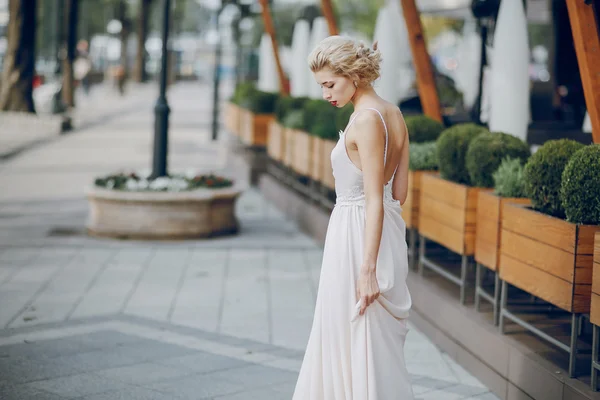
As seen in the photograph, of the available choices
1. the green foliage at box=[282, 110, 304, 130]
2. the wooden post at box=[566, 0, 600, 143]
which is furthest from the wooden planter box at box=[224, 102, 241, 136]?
the wooden post at box=[566, 0, 600, 143]

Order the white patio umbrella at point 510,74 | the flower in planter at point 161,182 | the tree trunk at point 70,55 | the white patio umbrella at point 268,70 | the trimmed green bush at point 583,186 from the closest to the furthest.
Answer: the trimmed green bush at point 583,186 → the white patio umbrella at point 510,74 → the flower in planter at point 161,182 → the white patio umbrella at point 268,70 → the tree trunk at point 70,55

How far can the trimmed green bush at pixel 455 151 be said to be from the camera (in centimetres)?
700

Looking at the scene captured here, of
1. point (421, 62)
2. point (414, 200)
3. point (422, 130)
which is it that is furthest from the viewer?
point (421, 62)

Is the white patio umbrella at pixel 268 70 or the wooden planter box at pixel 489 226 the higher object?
the white patio umbrella at pixel 268 70

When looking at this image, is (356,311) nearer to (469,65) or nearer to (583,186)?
(583,186)

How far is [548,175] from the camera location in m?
5.44

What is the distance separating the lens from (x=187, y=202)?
10.6 meters

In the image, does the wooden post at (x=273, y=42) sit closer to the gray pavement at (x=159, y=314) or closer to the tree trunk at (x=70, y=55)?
the gray pavement at (x=159, y=314)

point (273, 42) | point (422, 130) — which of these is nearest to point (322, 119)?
point (422, 130)

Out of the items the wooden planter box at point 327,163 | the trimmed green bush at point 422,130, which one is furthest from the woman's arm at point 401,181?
the wooden planter box at point 327,163

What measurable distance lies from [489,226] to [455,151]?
3.63ft

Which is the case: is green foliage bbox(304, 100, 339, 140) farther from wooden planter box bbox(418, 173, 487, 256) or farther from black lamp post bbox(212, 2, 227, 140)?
black lamp post bbox(212, 2, 227, 140)

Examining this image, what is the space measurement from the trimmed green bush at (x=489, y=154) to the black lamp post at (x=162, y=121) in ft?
17.8

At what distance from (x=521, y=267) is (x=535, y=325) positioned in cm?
73
